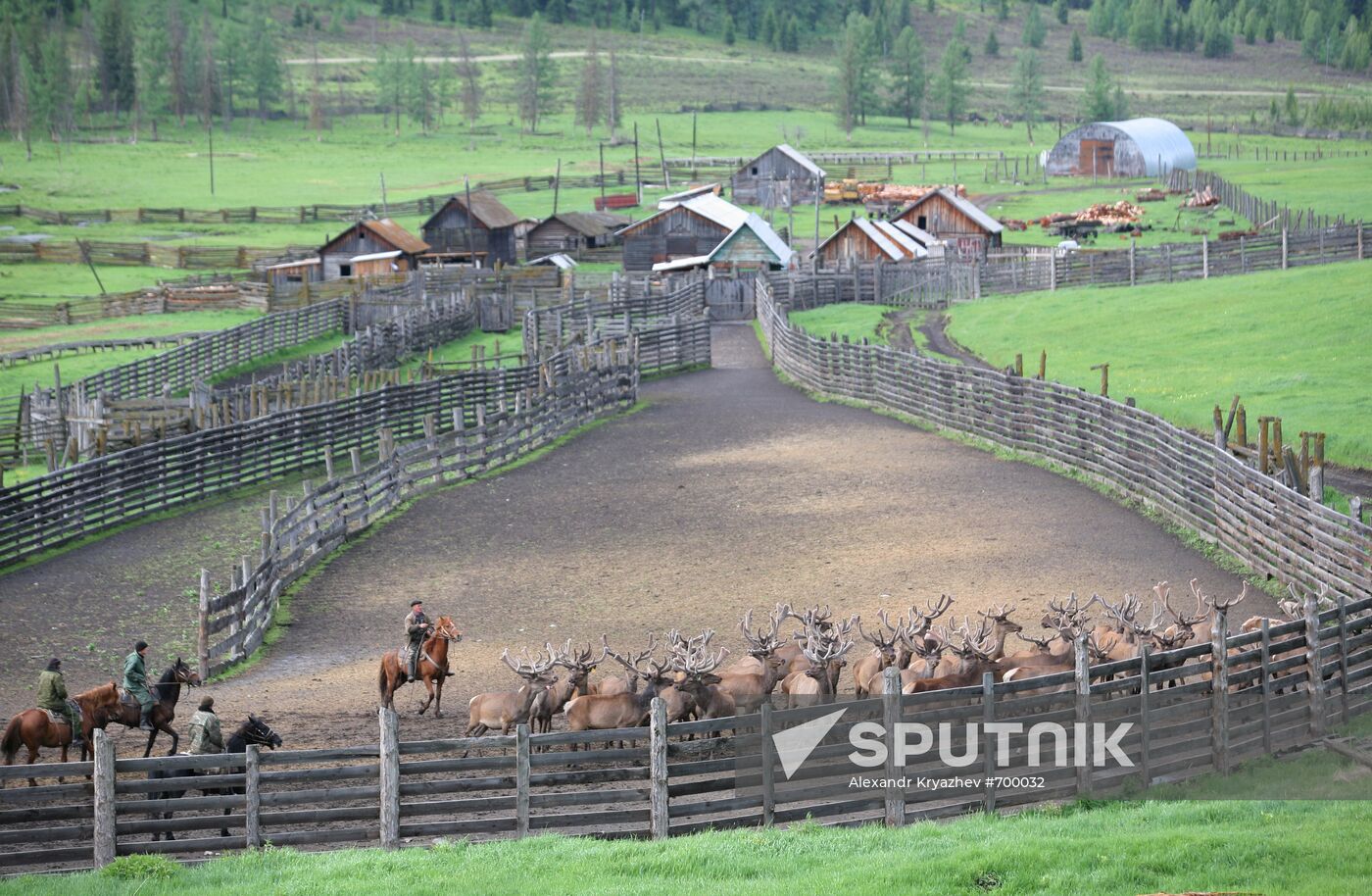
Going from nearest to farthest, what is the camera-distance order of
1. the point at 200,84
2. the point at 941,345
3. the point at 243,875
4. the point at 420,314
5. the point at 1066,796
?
the point at 243,875, the point at 1066,796, the point at 941,345, the point at 420,314, the point at 200,84

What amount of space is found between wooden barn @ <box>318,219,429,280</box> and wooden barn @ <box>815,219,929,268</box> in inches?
799

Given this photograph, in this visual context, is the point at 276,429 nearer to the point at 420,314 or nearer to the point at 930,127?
the point at 420,314

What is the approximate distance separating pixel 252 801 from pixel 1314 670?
10.2 metres

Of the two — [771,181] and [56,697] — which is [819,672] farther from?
[771,181]

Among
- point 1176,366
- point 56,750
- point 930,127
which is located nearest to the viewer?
point 56,750

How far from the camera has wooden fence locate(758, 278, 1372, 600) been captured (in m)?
21.2

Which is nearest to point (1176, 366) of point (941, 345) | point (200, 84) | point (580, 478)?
point (941, 345)

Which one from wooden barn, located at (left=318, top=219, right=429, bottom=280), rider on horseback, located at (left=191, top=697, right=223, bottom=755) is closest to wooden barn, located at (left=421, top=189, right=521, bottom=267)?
wooden barn, located at (left=318, top=219, right=429, bottom=280)

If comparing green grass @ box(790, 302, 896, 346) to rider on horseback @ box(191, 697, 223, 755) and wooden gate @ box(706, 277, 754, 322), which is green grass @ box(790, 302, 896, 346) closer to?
wooden gate @ box(706, 277, 754, 322)

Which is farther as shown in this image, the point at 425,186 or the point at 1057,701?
the point at 425,186

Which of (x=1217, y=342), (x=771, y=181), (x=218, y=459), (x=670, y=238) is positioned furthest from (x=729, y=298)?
(x=771, y=181)

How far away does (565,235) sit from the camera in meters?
87.8

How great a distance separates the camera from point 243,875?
12.9m

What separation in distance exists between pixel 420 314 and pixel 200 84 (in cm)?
Result: 11190
